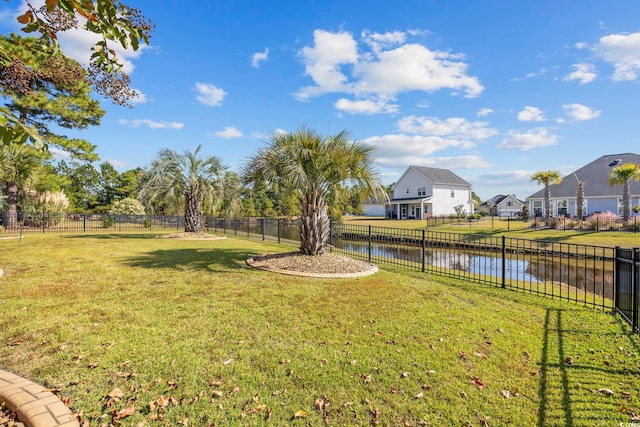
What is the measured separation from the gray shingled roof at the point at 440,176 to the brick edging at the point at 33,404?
42.8 m

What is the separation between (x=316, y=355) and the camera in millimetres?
3596

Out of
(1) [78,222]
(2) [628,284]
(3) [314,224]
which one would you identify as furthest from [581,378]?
(1) [78,222]

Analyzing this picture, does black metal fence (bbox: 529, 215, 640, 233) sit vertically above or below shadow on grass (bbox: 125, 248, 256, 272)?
above

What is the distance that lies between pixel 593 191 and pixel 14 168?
151ft

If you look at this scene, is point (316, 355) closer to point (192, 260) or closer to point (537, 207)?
point (192, 260)

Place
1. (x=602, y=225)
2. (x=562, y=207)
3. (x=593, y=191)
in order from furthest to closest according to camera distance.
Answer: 1. (x=562, y=207)
2. (x=593, y=191)
3. (x=602, y=225)

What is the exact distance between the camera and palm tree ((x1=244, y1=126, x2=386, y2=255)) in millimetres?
8375

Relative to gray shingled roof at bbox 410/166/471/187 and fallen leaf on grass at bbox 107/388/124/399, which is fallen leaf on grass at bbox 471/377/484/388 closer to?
fallen leaf on grass at bbox 107/388/124/399

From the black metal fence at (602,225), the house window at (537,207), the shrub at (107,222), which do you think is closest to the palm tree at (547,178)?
the black metal fence at (602,225)

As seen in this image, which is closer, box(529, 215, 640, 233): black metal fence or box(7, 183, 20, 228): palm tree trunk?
box(529, 215, 640, 233): black metal fence

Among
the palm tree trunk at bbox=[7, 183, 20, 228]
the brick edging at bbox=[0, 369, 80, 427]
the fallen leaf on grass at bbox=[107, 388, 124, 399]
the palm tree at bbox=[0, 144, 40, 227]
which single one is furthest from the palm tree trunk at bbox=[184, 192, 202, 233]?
the fallen leaf on grass at bbox=[107, 388, 124, 399]

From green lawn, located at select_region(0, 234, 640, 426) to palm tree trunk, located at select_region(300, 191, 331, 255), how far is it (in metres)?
2.73

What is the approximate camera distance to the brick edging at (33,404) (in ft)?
7.80

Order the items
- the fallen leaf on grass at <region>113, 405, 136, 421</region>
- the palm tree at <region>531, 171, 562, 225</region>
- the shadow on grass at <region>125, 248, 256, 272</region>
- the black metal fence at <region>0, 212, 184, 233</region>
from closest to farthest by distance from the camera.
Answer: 1. the fallen leaf on grass at <region>113, 405, 136, 421</region>
2. the shadow on grass at <region>125, 248, 256, 272</region>
3. the black metal fence at <region>0, 212, 184, 233</region>
4. the palm tree at <region>531, 171, 562, 225</region>
